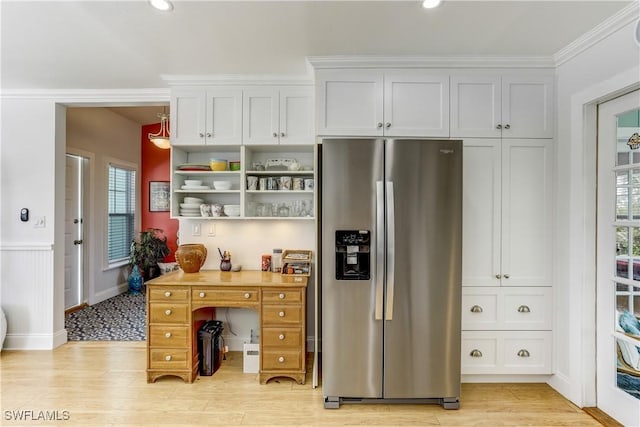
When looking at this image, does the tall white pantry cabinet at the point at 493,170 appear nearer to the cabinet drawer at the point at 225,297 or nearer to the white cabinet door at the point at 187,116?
the white cabinet door at the point at 187,116

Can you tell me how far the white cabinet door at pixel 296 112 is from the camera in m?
2.92

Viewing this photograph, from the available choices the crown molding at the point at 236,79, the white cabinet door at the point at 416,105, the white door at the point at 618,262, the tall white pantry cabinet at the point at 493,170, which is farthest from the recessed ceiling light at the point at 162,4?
the white door at the point at 618,262

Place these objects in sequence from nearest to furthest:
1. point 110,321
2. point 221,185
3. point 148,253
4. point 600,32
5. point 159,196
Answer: point 600,32 < point 221,185 < point 110,321 < point 148,253 < point 159,196

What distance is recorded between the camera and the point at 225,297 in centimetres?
257

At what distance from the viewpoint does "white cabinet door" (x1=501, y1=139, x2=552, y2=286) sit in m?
2.53

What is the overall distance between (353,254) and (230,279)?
1117 mm

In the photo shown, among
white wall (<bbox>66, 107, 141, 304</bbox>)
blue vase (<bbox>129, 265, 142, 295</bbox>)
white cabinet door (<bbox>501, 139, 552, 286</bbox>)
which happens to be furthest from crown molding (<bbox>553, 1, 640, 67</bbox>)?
blue vase (<bbox>129, 265, 142, 295</bbox>)

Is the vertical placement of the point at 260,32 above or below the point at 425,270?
above

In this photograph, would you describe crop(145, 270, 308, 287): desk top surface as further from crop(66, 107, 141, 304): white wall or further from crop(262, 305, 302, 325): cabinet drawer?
crop(66, 107, 141, 304): white wall

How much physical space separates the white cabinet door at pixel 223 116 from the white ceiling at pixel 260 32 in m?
0.21

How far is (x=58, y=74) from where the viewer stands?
2857 millimetres

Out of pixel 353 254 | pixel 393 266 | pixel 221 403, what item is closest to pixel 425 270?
pixel 393 266

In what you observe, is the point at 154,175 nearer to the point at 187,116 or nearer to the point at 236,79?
the point at 187,116

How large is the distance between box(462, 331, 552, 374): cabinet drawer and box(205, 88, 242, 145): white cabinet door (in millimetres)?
2542
